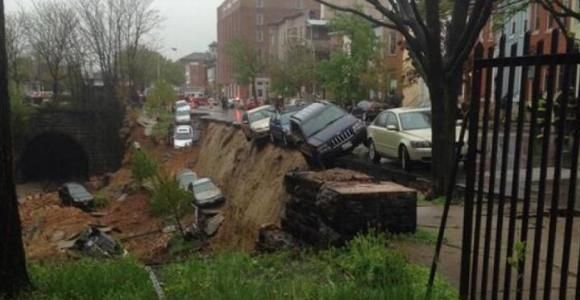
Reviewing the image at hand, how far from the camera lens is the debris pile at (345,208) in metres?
6.77

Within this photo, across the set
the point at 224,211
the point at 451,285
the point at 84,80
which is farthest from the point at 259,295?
the point at 84,80

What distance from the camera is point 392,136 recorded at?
731 inches

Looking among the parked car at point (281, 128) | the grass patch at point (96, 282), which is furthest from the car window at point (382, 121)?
the grass patch at point (96, 282)

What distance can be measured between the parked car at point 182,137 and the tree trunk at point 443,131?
32.3m

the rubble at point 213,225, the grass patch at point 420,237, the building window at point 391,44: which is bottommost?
the rubble at point 213,225

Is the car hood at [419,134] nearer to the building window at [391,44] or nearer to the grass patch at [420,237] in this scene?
the grass patch at [420,237]

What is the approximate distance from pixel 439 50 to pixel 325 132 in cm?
834

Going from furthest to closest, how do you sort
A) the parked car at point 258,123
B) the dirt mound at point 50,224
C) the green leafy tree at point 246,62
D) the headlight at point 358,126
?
1. the green leafy tree at point 246,62
2. the parked car at point 258,123
3. the dirt mound at point 50,224
4. the headlight at point 358,126

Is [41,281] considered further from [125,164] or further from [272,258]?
[125,164]

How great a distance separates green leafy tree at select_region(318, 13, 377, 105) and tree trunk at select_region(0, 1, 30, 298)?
39.7 meters

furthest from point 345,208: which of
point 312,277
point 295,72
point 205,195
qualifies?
point 295,72

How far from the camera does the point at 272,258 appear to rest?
6477 millimetres

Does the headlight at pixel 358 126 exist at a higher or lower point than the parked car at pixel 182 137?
higher

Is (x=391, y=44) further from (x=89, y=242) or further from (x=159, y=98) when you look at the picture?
(x=89, y=242)
